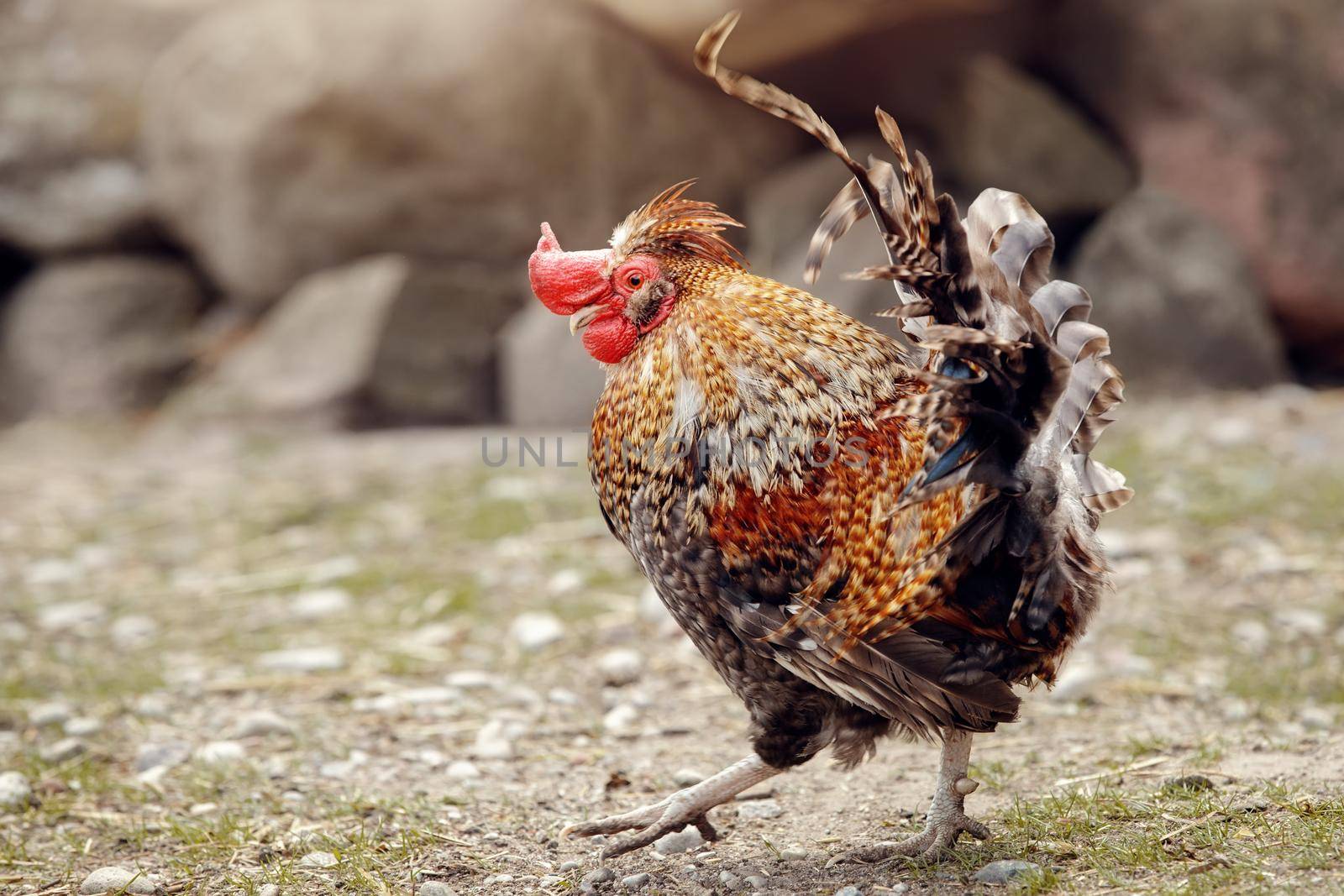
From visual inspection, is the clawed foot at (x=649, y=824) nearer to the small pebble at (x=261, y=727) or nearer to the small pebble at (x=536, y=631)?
the small pebble at (x=261, y=727)

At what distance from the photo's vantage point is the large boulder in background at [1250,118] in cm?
715

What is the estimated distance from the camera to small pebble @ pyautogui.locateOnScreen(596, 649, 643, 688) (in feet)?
12.7

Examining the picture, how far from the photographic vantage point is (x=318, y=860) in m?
2.56

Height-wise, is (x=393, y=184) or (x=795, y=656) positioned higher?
(x=393, y=184)

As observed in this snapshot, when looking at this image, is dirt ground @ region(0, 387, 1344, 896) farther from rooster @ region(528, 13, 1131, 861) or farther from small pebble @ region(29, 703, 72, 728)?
rooster @ region(528, 13, 1131, 861)

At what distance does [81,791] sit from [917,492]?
2.29m

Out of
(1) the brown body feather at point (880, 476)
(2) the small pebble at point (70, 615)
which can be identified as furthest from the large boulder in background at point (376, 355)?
(1) the brown body feather at point (880, 476)

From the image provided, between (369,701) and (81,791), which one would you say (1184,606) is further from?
(81,791)

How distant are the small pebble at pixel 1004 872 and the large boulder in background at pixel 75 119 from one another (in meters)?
8.53

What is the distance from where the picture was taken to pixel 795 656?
7.45 ft

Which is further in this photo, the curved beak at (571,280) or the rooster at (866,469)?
the curved beak at (571,280)

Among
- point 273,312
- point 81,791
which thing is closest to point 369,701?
point 81,791

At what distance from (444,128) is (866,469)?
240 inches

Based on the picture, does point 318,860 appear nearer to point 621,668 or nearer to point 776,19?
point 621,668
